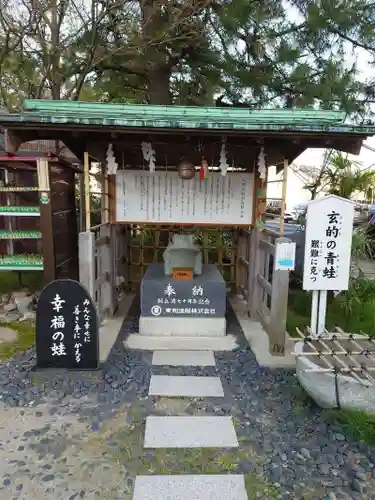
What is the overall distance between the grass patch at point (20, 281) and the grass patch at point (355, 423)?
20.3ft

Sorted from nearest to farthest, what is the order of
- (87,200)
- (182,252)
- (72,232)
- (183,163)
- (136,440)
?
(136,440) → (87,200) → (183,163) → (182,252) → (72,232)

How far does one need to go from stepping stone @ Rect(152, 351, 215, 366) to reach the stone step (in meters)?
0.12

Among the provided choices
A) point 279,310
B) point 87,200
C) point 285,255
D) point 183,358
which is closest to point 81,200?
point 87,200

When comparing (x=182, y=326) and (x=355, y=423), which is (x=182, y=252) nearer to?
(x=182, y=326)

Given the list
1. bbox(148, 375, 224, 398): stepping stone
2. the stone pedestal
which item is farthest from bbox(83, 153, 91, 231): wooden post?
bbox(148, 375, 224, 398): stepping stone

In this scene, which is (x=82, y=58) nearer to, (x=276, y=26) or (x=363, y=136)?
(x=276, y=26)

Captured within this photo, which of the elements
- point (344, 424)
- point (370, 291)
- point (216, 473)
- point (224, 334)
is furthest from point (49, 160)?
point (370, 291)

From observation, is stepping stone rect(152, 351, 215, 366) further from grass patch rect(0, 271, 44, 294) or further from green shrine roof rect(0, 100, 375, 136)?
grass patch rect(0, 271, 44, 294)

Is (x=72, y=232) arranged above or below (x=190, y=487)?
above

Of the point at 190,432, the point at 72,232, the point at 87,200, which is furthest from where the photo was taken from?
the point at 72,232

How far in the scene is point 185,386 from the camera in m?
4.24

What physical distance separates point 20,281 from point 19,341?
263cm

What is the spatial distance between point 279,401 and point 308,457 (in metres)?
0.89

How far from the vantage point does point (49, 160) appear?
19.4 ft
